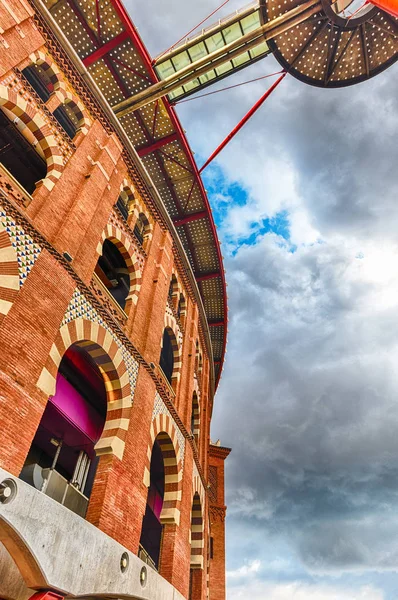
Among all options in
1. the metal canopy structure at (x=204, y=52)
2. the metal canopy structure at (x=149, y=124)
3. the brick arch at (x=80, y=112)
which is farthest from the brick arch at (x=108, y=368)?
the metal canopy structure at (x=149, y=124)

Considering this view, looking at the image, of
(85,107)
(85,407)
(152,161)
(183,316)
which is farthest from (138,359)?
(152,161)

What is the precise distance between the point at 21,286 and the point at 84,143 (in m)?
4.35

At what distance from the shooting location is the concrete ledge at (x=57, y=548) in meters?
4.46

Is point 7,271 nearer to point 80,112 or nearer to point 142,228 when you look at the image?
point 80,112

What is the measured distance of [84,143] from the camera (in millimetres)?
8891

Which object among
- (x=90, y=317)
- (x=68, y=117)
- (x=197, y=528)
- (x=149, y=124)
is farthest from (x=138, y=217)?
(x=197, y=528)

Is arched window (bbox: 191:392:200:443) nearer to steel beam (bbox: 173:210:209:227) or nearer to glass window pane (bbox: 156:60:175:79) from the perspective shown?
steel beam (bbox: 173:210:209:227)

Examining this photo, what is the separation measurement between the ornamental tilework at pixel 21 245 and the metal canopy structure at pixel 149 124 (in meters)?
6.85

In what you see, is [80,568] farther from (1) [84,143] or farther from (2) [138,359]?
(1) [84,143]

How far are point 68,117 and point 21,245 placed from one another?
4.79m

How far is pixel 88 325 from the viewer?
289 inches

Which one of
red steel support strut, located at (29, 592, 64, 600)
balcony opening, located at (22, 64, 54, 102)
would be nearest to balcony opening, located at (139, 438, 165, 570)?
red steel support strut, located at (29, 592, 64, 600)

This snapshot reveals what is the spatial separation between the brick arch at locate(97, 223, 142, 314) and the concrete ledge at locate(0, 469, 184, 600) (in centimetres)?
Result: 480

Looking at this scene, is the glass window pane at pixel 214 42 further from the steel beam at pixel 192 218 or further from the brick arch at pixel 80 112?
the steel beam at pixel 192 218
